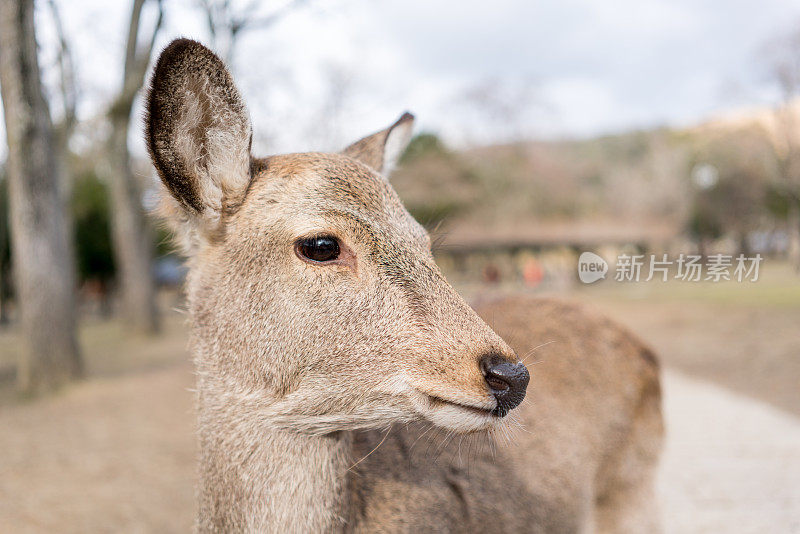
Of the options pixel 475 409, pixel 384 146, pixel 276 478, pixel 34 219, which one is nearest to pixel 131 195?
pixel 34 219

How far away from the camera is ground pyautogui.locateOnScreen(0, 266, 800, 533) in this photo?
5.91m

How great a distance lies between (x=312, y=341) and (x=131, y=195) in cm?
1623

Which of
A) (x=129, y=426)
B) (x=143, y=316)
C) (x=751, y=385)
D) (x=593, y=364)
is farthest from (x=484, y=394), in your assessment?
(x=143, y=316)

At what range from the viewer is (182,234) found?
8.25 ft

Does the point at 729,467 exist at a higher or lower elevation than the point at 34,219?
lower

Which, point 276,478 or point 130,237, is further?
point 130,237

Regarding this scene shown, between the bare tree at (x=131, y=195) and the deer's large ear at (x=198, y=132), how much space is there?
45.2ft

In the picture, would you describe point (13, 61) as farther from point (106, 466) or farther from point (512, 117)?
point (512, 117)

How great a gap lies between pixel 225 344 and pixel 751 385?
1232 cm

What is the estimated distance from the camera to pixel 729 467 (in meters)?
7.58

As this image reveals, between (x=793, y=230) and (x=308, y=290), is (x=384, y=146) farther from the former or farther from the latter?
(x=793, y=230)

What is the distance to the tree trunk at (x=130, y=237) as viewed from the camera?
15727 mm

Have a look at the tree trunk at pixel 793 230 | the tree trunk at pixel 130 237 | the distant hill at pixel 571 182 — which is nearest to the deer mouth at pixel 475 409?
the tree trunk at pixel 130 237

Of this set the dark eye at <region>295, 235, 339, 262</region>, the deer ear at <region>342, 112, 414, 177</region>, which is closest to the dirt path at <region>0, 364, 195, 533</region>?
the deer ear at <region>342, 112, 414, 177</region>
